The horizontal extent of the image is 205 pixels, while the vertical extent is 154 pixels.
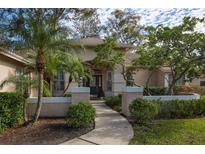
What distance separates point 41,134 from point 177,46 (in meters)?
8.08

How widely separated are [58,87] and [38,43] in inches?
459

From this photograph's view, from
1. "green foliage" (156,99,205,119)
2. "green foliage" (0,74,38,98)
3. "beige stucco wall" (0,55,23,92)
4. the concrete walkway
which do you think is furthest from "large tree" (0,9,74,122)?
"green foliage" (156,99,205,119)

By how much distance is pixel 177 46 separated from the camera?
15109 mm

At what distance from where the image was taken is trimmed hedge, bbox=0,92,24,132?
1155cm

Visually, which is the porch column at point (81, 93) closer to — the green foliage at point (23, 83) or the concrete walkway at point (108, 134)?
the concrete walkway at point (108, 134)

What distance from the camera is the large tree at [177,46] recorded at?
14719 mm

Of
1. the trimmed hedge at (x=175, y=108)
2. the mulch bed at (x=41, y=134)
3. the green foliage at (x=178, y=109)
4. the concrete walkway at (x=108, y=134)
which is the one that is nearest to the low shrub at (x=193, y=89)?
the trimmed hedge at (x=175, y=108)

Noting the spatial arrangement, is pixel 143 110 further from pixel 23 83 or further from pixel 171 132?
pixel 23 83

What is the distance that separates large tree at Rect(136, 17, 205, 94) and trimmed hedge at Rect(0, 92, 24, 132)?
695 centimetres

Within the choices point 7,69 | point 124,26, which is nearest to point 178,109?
point 7,69

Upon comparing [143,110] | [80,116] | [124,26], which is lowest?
[80,116]

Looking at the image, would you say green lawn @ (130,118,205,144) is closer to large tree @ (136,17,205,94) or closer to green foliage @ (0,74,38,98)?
large tree @ (136,17,205,94)
